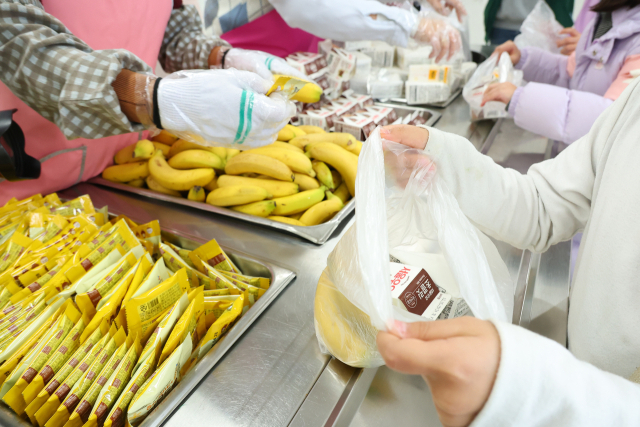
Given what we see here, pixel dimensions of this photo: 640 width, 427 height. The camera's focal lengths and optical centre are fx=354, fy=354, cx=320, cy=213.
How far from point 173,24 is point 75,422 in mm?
1499

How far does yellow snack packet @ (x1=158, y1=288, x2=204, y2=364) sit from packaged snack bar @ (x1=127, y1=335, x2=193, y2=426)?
0.01 metres

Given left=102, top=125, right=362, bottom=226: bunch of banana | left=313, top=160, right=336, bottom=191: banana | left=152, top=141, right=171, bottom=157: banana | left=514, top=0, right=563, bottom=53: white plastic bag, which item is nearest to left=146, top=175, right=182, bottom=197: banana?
left=102, top=125, right=362, bottom=226: bunch of banana

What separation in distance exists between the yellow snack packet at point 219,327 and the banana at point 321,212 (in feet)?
1.43

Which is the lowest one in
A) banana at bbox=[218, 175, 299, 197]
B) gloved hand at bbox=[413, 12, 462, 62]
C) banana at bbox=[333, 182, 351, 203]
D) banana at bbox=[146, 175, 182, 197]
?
banana at bbox=[333, 182, 351, 203]

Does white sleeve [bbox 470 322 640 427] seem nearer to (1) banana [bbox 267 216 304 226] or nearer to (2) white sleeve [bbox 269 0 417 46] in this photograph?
(1) banana [bbox 267 216 304 226]

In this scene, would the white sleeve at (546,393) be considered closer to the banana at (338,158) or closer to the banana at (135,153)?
the banana at (338,158)

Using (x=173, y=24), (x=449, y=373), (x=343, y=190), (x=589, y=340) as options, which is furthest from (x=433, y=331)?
(x=173, y=24)

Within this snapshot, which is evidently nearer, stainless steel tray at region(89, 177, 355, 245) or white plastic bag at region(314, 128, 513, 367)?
white plastic bag at region(314, 128, 513, 367)

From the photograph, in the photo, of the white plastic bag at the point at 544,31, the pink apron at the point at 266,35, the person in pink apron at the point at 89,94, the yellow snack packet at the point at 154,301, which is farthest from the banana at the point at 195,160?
the white plastic bag at the point at 544,31

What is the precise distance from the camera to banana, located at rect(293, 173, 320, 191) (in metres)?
1.18

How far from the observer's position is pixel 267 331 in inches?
28.6

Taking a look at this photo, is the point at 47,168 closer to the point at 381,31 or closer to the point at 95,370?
the point at 95,370

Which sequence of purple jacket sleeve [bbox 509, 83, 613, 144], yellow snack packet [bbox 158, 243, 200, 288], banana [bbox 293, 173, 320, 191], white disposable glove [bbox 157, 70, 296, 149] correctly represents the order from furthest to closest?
purple jacket sleeve [bbox 509, 83, 613, 144], banana [bbox 293, 173, 320, 191], white disposable glove [bbox 157, 70, 296, 149], yellow snack packet [bbox 158, 243, 200, 288]

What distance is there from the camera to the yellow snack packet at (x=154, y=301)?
24.9 inches
